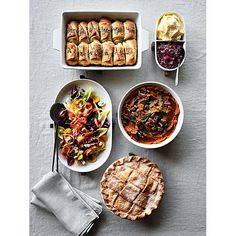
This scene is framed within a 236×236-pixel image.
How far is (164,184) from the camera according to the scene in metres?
2.66

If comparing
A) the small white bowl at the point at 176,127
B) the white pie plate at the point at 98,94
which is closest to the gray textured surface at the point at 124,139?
the white pie plate at the point at 98,94

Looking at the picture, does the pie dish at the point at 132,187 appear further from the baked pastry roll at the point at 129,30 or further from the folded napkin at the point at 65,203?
the baked pastry roll at the point at 129,30

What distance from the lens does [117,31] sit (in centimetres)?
254

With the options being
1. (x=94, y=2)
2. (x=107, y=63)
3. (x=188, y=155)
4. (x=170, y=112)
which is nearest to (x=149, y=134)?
(x=170, y=112)

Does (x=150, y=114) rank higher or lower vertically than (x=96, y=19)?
lower

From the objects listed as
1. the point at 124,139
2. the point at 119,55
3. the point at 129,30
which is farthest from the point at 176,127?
the point at 129,30

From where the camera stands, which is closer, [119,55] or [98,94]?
[119,55]

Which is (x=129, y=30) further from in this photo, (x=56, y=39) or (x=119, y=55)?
(x=56, y=39)

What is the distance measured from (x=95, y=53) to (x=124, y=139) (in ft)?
2.21

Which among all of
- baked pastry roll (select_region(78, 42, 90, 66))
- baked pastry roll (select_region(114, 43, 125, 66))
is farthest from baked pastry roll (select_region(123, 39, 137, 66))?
baked pastry roll (select_region(78, 42, 90, 66))

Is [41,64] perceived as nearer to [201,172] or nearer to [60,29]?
[60,29]

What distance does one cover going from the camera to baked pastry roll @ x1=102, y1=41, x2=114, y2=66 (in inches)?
98.7

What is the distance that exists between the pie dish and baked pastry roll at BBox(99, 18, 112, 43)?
863 millimetres

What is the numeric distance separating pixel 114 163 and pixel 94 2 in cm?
121
